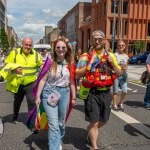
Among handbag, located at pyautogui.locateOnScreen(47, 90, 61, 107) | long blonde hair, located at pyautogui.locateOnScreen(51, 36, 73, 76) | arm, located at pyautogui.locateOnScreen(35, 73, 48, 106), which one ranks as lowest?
handbag, located at pyautogui.locateOnScreen(47, 90, 61, 107)

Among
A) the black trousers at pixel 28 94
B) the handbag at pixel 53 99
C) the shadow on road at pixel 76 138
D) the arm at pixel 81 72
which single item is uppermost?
the arm at pixel 81 72

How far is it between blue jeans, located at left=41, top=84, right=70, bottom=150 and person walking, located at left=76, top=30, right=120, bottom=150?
1.17ft

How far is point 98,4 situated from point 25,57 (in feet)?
190

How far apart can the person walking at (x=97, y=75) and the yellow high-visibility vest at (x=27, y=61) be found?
5.55 feet

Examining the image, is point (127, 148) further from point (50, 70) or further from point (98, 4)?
point (98, 4)

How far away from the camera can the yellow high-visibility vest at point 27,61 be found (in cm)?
549

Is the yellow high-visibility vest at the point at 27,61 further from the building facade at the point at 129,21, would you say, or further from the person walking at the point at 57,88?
the building facade at the point at 129,21

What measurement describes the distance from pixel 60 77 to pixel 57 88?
0.52 feet

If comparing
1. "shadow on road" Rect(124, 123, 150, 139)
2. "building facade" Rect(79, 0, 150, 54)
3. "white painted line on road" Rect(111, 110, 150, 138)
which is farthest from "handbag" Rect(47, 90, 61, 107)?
"building facade" Rect(79, 0, 150, 54)

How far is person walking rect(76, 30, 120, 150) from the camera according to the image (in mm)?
4070

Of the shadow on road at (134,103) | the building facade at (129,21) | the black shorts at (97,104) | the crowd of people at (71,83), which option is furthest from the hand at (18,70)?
the building facade at (129,21)

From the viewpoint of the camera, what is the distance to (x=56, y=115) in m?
3.86

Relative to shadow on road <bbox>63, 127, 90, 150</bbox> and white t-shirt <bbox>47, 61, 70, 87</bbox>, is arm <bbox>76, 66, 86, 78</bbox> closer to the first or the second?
white t-shirt <bbox>47, 61, 70, 87</bbox>

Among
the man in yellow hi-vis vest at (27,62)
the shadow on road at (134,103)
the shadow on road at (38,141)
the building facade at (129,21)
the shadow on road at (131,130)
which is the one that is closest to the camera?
the shadow on road at (38,141)
